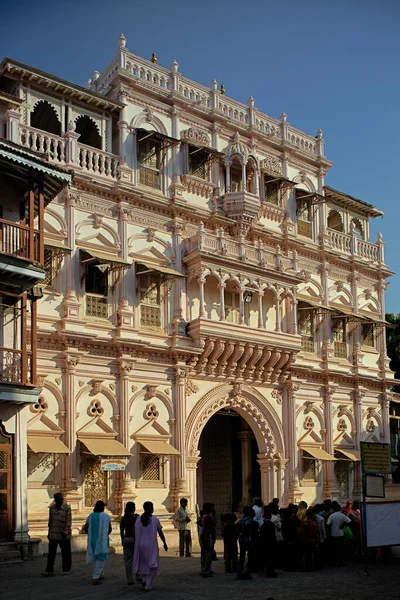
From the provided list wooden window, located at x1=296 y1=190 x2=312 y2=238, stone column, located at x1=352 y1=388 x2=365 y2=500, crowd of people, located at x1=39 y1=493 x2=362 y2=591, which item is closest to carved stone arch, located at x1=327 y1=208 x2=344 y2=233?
wooden window, located at x1=296 y1=190 x2=312 y2=238

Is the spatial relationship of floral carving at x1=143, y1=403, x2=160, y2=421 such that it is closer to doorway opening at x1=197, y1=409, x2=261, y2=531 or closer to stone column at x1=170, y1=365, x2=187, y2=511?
stone column at x1=170, y1=365, x2=187, y2=511

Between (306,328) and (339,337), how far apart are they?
213cm

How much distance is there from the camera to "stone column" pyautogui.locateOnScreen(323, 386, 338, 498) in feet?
98.8

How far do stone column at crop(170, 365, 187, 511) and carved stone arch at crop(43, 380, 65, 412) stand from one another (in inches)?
162

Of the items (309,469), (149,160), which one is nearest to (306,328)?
(309,469)

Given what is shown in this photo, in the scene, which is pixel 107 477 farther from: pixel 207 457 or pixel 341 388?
pixel 341 388

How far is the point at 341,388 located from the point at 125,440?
11093 millimetres

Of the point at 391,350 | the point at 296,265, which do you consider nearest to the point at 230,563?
the point at 296,265

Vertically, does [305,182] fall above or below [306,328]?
above

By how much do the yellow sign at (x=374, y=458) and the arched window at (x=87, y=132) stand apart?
576 inches

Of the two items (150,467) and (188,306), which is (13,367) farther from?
(188,306)

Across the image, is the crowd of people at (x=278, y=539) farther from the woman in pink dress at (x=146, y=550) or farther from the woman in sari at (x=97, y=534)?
the woman in sari at (x=97, y=534)

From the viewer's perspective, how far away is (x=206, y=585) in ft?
48.8

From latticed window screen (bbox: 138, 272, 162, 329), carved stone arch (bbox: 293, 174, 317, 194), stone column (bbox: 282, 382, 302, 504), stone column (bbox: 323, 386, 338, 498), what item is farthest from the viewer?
carved stone arch (bbox: 293, 174, 317, 194)
